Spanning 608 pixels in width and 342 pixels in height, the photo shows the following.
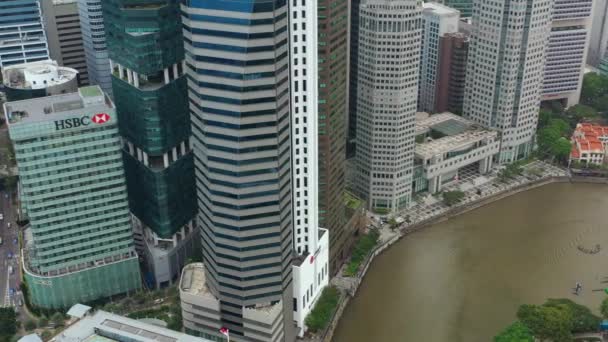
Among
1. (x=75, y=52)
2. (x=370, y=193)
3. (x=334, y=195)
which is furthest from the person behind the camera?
(x=75, y=52)

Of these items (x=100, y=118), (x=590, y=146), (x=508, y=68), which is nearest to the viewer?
(x=100, y=118)

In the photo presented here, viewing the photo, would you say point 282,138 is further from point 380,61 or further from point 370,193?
point 370,193

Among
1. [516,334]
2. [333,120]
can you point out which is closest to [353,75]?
[333,120]

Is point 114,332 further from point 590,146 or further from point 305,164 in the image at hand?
point 590,146

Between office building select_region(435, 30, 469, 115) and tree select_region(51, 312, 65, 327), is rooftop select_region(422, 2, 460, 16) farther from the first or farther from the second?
tree select_region(51, 312, 65, 327)

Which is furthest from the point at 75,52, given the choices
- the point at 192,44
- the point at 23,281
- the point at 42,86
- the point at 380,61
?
the point at 192,44

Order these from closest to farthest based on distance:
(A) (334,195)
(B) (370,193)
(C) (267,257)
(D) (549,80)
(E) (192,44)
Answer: (E) (192,44)
(C) (267,257)
(A) (334,195)
(B) (370,193)
(D) (549,80)

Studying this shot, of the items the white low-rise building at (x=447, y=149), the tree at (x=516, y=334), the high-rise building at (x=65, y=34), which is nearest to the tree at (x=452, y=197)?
the white low-rise building at (x=447, y=149)

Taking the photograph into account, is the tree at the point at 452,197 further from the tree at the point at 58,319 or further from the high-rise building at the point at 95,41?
the high-rise building at the point at 95,41
